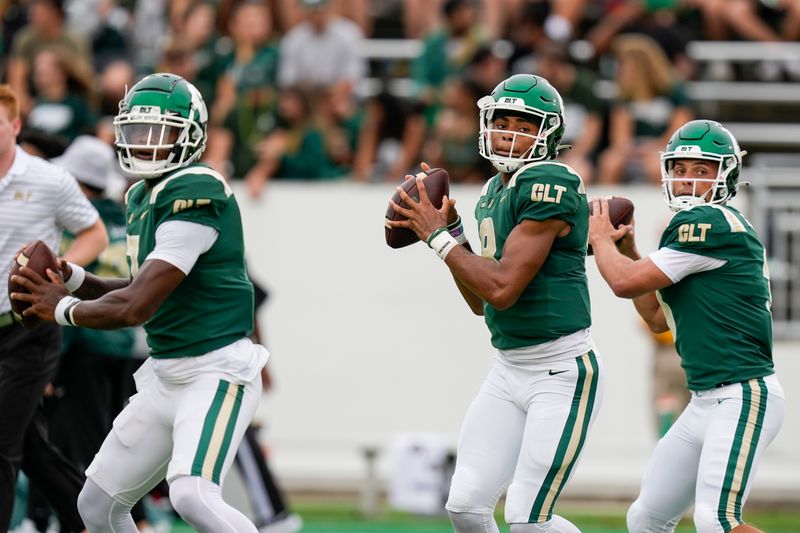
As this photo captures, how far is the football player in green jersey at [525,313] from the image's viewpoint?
561cm

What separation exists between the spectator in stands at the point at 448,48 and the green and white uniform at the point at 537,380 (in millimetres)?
6640

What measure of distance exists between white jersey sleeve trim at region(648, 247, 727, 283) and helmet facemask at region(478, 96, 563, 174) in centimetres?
62

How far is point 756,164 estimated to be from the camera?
11867 mm

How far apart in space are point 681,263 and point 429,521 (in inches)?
181

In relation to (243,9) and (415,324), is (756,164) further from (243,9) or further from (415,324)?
(243,9)

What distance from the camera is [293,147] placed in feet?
37.9

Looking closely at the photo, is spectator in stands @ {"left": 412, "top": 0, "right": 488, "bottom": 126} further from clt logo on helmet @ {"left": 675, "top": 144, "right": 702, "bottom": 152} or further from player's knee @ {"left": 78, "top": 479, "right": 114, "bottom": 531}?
player's knee @ {"left": 78, "top": 479, "right": 114, "bottom": 531}

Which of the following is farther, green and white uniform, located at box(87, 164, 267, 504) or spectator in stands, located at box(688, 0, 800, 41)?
spectator in stands, located at box(688, 0, 800, 41)

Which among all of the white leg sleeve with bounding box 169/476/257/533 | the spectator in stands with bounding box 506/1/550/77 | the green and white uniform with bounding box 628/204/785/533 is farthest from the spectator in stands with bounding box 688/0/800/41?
the white leg sleeve with bounding box 169/476/257/533

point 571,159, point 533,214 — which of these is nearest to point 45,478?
point 533,214

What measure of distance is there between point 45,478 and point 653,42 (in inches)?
284

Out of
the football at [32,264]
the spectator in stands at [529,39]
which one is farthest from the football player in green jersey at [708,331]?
the spectator in stands at [529,39]

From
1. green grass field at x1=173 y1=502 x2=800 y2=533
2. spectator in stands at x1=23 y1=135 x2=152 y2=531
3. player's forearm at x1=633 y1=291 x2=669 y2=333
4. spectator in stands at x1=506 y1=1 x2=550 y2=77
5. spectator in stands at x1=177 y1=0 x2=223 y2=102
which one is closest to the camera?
player's forearm at x1=633 y1=291 x2=669 y2=333

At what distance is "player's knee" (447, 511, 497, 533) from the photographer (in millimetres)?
5684
